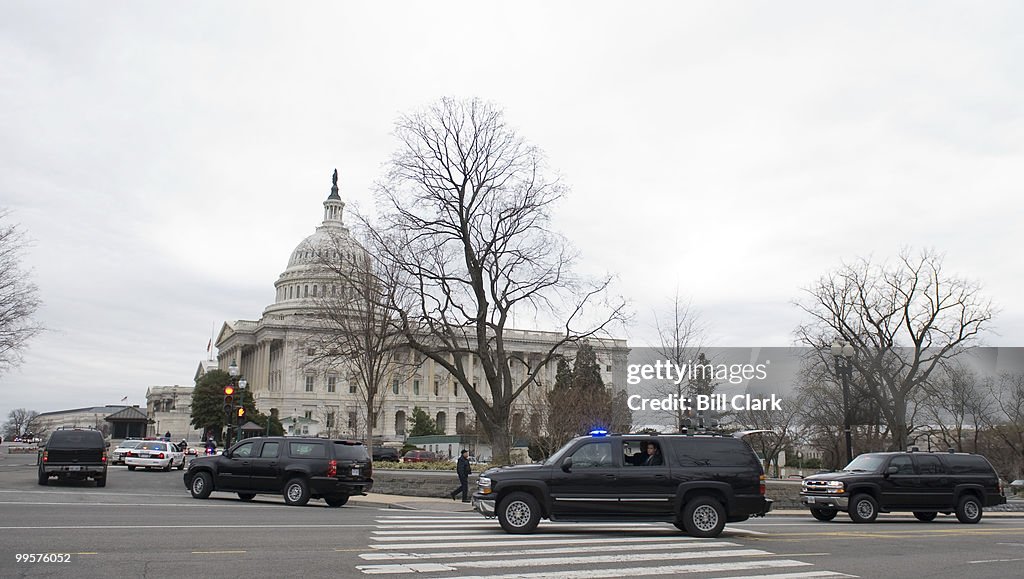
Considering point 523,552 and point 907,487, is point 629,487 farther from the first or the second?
point 907,487

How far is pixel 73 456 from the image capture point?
2942cm

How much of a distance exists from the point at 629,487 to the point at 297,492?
1088cm

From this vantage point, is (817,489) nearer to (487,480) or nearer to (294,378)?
(487,480)

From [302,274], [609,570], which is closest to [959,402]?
[609,570]

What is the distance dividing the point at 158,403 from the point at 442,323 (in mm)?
127883

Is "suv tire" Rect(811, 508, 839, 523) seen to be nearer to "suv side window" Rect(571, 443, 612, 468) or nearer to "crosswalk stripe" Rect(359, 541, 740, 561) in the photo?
"crosswalk stripe" Rect(359, 541, 740, 561)

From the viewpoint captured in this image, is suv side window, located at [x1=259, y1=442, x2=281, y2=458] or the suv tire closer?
the suv tire

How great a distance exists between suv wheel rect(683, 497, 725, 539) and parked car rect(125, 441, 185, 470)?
113ft

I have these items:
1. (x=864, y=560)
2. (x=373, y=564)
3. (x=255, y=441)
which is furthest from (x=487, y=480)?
(x=255, y=441)

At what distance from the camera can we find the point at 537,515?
16.5 m

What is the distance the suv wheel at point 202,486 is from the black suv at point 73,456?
6.44 metres

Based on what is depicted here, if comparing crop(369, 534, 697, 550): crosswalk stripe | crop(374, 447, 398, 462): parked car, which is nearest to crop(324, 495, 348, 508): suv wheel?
crop(369, 534, 697, 550): crosswalk stripe

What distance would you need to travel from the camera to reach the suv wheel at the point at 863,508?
2291cm

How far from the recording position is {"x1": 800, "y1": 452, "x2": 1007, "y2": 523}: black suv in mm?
23016
